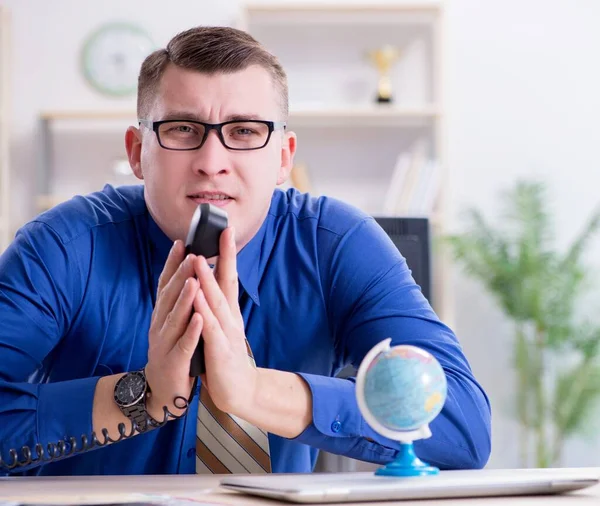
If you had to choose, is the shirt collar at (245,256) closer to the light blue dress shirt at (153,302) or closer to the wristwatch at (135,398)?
the light blue dress shirt at (153,302)

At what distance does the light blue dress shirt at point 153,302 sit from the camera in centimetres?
143

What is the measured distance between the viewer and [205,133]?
1506mm

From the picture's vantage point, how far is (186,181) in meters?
1.50

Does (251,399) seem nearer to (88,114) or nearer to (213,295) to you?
(213,295)

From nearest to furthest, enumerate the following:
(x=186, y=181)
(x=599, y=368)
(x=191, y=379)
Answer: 1. (x=191, y=379)
2. (x=186, y=181)
3. (x=599, y=368)

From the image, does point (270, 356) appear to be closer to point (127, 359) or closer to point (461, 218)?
point (127, 359)

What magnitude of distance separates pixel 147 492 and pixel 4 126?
364 centimetres

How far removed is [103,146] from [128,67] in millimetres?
403

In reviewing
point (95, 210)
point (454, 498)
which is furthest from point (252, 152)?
point (454, 498)

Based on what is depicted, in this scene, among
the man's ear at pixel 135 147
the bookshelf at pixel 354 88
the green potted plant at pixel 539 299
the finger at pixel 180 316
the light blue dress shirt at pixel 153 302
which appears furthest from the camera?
the bookshelf at pixel 354 88

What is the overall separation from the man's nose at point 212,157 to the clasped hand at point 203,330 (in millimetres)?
303

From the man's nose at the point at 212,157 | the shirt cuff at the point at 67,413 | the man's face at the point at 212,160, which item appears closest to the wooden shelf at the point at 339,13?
the man's face at the point at 212,160

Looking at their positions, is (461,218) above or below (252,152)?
below

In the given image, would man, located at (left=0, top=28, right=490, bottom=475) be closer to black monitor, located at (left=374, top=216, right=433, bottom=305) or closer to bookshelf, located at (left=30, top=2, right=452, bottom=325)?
black monitor, located at (left=374, top=216, right=433, bottom=305)
